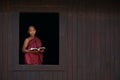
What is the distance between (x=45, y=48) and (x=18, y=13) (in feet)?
2.84

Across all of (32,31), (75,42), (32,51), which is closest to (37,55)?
(32,51)

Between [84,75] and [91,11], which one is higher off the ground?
[91,11]

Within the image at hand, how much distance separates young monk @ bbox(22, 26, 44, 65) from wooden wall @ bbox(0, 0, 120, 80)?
0.15 meters

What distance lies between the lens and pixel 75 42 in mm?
8312

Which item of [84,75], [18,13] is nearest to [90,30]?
[84,75]

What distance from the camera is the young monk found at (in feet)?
27.1

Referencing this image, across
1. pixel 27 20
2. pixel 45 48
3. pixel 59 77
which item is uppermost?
pixel 27 20

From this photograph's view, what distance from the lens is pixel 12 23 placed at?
323 inches

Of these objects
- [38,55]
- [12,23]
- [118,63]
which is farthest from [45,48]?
[118,63]

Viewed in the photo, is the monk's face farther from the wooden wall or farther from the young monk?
the wooden wall

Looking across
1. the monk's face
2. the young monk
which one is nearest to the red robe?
the young monk

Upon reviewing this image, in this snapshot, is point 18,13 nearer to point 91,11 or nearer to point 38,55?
point 38,55

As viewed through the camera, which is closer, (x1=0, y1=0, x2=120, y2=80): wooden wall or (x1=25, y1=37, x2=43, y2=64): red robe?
(x1=0, y1=0, x2=120, y2=80): wooden wall

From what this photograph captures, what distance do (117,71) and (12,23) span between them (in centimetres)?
229
